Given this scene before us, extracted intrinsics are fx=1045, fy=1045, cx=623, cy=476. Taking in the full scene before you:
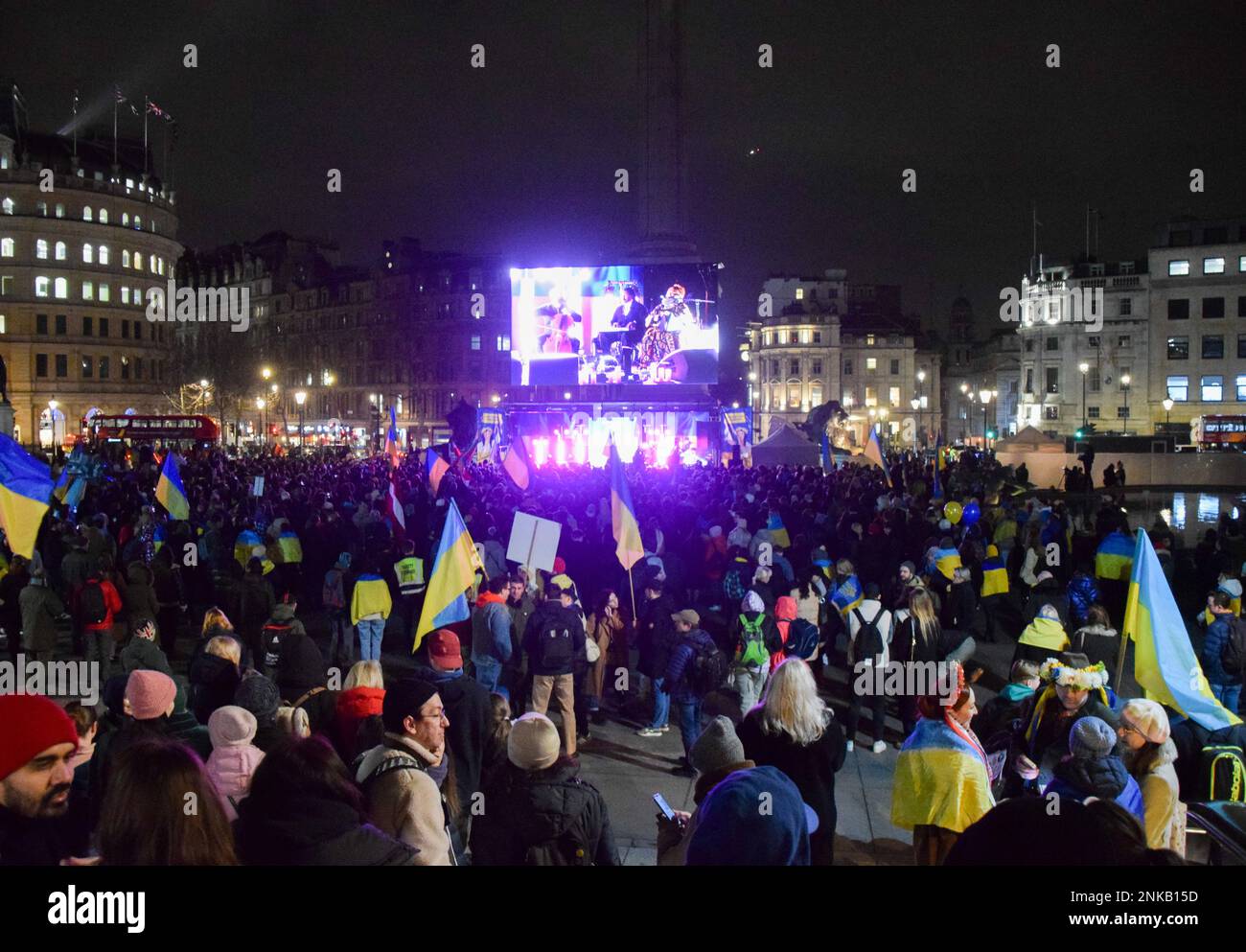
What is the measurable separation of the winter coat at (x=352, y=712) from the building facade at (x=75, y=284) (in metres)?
71.9

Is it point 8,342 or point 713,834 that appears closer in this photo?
point 713,834

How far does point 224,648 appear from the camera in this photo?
6938 millimetres

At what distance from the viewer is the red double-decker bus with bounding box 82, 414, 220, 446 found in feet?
153

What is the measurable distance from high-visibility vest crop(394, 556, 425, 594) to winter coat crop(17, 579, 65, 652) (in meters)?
3.44

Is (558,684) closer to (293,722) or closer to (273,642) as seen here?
(273,642)

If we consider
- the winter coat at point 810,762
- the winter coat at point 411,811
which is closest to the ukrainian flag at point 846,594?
the winter coat at point 810,762

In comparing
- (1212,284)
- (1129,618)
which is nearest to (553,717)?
(1129,618)

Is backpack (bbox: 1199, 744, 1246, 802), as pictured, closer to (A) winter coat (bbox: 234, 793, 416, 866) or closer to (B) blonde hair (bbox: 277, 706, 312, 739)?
(A) winter coat (bbox: 234, 793, 416, 866)

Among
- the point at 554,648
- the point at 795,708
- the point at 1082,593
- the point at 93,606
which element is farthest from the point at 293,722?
the point at 1082,593

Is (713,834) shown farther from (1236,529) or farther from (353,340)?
(353,340)

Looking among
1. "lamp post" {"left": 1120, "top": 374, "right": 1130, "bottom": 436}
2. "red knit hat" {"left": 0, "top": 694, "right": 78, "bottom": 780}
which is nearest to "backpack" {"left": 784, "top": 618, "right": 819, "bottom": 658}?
"red knit hat" {"left": 0, "top": 694, "right": 78, "bottom": 780}

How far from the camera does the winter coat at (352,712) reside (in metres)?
5.81
